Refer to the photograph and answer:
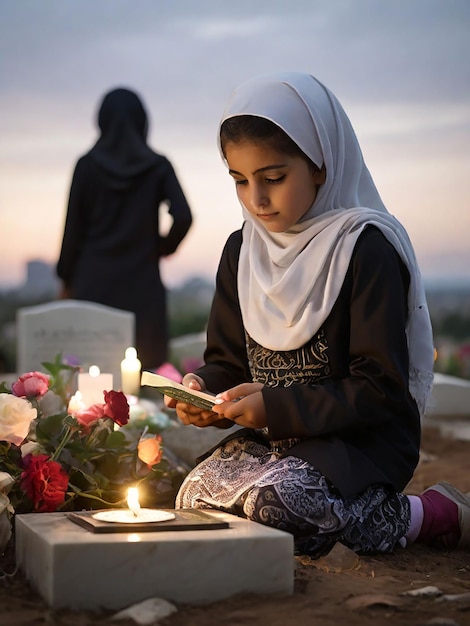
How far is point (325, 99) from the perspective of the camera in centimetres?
348

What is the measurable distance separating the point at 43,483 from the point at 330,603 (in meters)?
1.04

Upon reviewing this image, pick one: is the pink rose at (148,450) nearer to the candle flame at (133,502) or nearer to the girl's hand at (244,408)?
the girl's hand at (244,408)

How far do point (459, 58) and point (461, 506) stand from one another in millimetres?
10790

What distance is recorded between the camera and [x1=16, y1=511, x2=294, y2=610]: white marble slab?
2473mm

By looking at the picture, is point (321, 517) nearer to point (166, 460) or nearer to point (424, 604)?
point (424, 604)

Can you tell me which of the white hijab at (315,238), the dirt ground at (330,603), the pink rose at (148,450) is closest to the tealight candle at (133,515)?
the dirt ground at (330,603)

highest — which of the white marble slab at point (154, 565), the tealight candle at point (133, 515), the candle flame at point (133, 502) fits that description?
the candle flame at point (133, 502)

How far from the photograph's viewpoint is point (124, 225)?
30.7 feet

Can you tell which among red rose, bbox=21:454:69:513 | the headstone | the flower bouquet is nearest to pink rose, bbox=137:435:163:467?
the flower bouquet

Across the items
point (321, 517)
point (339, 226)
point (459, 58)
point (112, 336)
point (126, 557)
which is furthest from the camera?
point (459, 58)

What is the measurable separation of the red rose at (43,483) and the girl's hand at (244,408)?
1.69 feet

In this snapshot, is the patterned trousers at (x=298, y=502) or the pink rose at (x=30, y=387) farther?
the pink rose at (x=30, y=387)

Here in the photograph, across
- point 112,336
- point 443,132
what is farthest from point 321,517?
point 443,132

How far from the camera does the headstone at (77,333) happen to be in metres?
8.34
